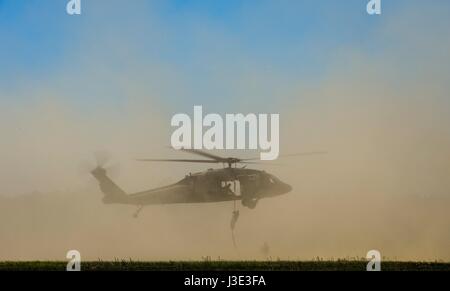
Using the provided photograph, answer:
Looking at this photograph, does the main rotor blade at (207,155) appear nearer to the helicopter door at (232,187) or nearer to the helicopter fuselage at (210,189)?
the helicopter fuselage at (210,189)

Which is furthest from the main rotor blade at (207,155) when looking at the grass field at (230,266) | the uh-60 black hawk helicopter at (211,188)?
the grass field at (230,266)

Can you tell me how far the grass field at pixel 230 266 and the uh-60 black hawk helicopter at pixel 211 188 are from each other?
0.80 meters

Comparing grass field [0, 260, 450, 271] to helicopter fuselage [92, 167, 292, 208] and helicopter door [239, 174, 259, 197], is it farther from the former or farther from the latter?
helicopter door [239, 174, 259, 197]

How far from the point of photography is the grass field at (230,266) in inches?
407

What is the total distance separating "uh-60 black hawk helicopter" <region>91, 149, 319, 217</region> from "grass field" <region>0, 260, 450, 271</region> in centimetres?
80

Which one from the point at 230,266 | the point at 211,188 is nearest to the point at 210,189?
the point at 211,188

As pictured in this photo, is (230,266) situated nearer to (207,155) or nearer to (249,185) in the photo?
(249,185)

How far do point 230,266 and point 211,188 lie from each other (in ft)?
4.40

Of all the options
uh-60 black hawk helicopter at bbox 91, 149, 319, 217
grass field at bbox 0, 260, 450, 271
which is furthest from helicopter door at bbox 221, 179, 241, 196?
grass field at bbox 0, 260, 450, 271
